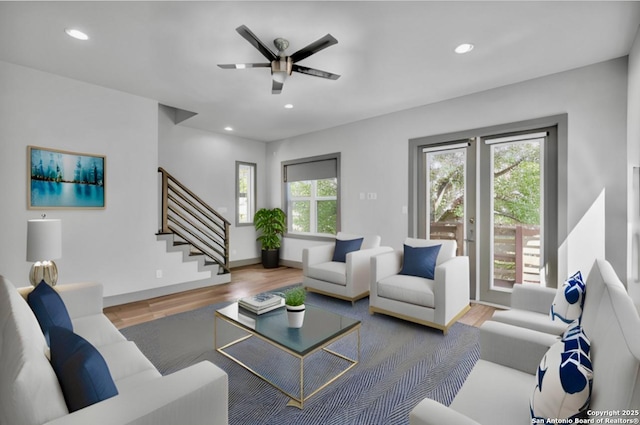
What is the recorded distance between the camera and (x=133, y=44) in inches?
105

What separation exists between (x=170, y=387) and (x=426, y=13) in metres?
2.84

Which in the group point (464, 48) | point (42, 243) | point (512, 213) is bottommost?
point (42, 243)

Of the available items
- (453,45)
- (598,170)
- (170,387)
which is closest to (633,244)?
(598,170)

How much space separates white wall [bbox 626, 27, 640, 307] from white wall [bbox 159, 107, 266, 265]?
5752 mm

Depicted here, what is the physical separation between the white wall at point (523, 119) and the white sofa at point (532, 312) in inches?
56.3

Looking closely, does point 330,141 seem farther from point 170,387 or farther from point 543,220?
point 170,387

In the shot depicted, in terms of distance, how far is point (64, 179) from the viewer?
3.41 metres

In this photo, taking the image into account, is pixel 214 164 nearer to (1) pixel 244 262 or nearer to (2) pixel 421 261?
(1) pixel 244 262

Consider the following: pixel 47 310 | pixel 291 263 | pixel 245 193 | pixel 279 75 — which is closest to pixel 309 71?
pixel 279 75

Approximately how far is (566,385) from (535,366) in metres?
0.66

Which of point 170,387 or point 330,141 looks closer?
point 170,387

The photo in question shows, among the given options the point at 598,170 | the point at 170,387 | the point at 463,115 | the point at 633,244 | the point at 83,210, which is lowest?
the point at 170,387

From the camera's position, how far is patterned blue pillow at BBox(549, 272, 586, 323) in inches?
61.4

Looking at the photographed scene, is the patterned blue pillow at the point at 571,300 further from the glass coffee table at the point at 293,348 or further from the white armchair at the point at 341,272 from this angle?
the white armchair at the point at 341,272
